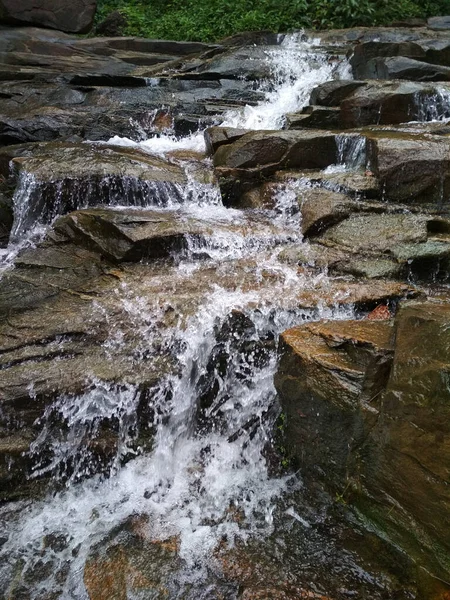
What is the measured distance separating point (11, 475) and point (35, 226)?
3.67m

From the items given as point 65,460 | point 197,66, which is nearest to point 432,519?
point 65,460

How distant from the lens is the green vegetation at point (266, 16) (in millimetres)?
15023

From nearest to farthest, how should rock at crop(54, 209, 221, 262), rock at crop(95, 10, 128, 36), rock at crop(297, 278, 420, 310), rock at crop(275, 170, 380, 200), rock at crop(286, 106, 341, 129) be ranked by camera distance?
rock at crop(297, 278, 420, 310), rock at crop(54, 209, 221, 262), rock at crop(275, 170, 380, 200), rock at crop(286, 106, 341, 129), rock at crop(95, 10, 128, 36)

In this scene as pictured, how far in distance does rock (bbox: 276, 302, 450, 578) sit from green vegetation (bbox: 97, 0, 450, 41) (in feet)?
46.8

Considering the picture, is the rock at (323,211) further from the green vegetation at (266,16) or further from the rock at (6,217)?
the green vegetation at (266,16)

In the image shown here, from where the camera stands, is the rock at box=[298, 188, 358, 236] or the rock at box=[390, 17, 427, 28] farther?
the rock at box=[390, 17, 427, 28]

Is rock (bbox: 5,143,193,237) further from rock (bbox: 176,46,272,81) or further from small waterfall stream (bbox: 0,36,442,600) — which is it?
rock (bbox: 176,46,272,81)

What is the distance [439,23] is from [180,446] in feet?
48.2

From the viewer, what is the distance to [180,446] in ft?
13.4

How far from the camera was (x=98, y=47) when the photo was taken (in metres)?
12.8

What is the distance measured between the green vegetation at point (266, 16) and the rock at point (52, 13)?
2.19 m

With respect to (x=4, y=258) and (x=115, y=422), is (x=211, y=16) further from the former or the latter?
(x=115, y=422)

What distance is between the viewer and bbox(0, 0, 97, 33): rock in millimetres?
12555

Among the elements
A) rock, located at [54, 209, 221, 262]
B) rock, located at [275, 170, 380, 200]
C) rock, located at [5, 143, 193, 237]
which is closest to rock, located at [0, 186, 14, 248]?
rock, located at [5, 143, 193, 237]
